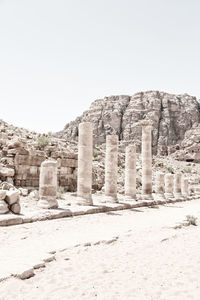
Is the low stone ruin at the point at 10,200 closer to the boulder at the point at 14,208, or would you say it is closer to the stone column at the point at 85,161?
the boulder at the point at 14,208

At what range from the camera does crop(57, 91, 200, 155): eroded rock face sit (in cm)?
9562

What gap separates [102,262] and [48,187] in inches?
302

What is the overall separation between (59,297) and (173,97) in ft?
346

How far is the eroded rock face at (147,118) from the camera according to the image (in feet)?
314

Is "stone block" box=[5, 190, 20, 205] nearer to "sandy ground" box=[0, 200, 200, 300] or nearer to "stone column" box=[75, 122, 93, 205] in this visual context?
"sandy ground" box=[0, 200, 200, 300]

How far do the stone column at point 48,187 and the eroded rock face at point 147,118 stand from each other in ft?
259

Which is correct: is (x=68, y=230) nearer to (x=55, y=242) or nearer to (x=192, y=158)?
(x=55, y=242)

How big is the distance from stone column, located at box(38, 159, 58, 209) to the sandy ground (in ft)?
8.71

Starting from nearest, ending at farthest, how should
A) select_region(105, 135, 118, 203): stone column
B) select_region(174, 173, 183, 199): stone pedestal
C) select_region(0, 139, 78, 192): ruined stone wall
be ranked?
select_region(105, 135, 118, 203): stone column → select_region(0, 139, 78, 192): ruined stone wall → select_region(174, 173, 183, 199): stone pedestal

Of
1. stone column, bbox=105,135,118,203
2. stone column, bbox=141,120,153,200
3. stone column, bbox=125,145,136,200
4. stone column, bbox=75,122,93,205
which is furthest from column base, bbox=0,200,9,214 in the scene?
stone column, bbox=141,120,153,200

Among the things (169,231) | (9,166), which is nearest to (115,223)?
(169,231)

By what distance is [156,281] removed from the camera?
527 cm

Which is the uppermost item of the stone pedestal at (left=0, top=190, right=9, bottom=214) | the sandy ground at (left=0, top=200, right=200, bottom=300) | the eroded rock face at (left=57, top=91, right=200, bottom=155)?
the eroded rock face at (left=57, top=91, right=200, bottom=155)

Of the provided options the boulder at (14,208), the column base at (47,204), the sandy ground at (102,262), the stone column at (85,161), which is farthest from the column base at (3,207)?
the stone column at (85,161)
